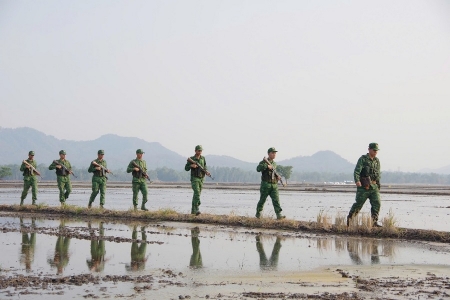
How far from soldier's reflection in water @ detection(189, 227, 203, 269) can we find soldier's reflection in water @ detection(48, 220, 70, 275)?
2098 mm

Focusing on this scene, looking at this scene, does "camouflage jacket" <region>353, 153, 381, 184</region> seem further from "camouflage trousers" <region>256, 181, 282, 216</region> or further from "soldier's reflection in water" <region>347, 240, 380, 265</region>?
"camouflage trousers" <region>256, 181, 282, 216</region>

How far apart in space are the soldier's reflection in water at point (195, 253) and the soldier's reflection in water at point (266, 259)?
106 cm

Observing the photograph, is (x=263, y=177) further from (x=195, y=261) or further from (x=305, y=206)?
(x=305, y=206)

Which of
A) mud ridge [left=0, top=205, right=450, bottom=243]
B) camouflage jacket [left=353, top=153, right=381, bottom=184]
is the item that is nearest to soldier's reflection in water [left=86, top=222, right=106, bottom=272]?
mud ridge [left=0, top=205, right=450, bottom=243]

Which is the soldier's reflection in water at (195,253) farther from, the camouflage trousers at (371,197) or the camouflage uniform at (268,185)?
the camouflage trousers at (371,197)

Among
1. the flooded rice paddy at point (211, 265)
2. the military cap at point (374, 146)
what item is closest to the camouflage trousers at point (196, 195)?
the flooded rice paddy at point (211, 265)

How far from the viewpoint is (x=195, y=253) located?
11672 millimetres

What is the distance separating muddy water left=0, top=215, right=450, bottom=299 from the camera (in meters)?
8.24

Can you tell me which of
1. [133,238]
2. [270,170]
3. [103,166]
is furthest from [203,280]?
[103,166]

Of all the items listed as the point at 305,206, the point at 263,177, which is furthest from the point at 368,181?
the point at 305,206

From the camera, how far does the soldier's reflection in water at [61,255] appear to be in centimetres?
978

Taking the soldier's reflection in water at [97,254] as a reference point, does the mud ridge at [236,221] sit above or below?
above

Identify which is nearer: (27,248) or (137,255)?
(137,255)

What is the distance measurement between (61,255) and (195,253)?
2.46 metres
